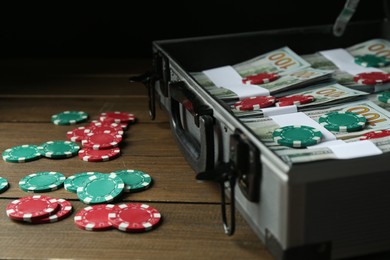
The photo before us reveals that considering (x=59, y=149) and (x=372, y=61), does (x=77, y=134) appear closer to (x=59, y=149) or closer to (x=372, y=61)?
(x=59, y=149)

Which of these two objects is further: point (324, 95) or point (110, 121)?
point (110, 121)

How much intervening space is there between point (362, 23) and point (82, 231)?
2.67 ft

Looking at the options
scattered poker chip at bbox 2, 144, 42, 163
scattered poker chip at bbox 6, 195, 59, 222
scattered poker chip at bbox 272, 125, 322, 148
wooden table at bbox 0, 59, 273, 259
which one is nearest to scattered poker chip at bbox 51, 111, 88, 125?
wooden table at bbox 0, 59, 273, 259

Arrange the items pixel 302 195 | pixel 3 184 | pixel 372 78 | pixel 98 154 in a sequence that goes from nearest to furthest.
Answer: pixel 302 195 < pixel 3 184 < pixel 98 154 < pixel 372 78

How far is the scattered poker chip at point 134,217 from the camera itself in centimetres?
86

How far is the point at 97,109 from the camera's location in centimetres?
135

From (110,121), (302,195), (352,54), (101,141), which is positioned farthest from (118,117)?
(302,195)

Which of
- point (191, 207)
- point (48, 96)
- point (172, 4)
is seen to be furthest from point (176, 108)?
point (172, 4)

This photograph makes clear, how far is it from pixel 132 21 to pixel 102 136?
2.03 feet

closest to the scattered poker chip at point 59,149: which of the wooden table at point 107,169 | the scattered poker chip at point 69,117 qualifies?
the wooden table at point 107,169

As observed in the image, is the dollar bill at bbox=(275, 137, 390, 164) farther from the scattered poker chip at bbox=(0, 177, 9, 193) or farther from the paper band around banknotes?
the scattered poker chip at bbox=(0, 177, 9, 193)

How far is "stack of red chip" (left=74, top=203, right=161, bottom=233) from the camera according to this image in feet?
2.84

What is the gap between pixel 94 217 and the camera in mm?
892

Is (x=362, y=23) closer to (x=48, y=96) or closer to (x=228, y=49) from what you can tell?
(x=228, y=49)
